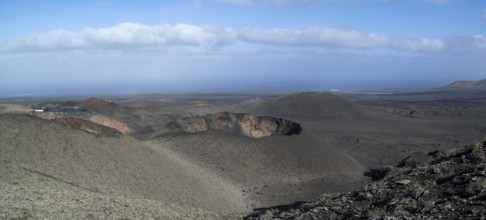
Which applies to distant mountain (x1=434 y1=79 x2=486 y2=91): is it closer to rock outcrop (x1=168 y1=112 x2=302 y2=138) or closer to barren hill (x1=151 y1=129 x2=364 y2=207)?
rock outcrop (x1=168 y1=112 x2=302 y2=138)

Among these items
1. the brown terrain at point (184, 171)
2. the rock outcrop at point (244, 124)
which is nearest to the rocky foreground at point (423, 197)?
the brown terrain at point (184, 171)

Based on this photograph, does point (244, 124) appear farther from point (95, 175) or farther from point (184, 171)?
point (95, 175)

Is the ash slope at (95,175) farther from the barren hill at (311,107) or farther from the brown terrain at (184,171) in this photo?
the barren hill at (311,107)

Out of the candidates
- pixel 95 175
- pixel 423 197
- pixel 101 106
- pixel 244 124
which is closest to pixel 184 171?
pixel 95 175

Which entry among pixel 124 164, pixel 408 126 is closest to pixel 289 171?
pixel 124 164

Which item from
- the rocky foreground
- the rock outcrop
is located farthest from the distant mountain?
the rocky foreground

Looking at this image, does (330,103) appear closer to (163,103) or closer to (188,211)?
(163,103)
